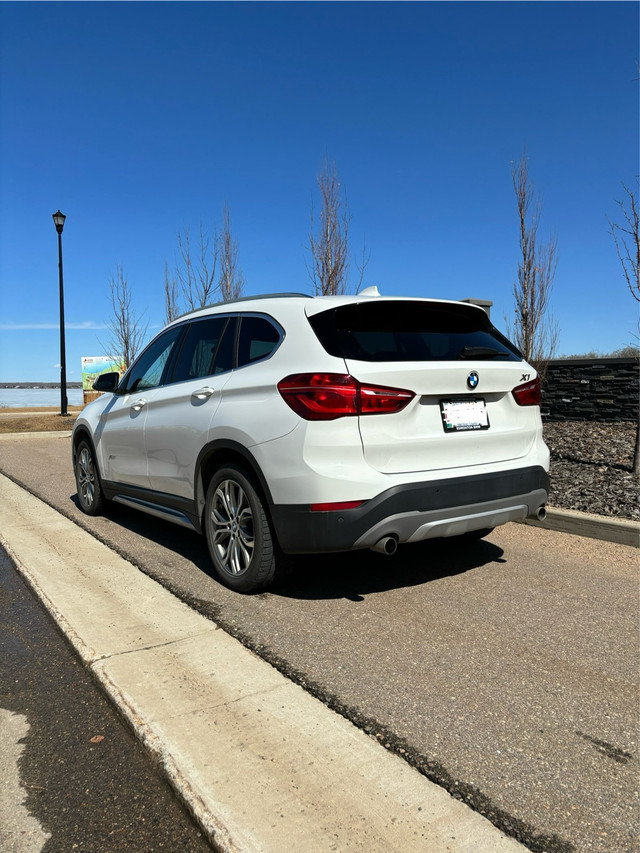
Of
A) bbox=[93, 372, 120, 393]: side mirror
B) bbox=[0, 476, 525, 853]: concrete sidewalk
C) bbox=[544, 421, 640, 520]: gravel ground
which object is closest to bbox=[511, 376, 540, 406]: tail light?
bbox=[544, 421, 640, 520]: gravel ground

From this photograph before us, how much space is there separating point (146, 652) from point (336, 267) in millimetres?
10203

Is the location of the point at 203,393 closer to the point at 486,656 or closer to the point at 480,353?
the point at 480,353

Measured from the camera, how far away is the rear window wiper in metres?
3.78

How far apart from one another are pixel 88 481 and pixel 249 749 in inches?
184

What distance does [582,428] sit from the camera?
988cm

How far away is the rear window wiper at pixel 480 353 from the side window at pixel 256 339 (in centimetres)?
112

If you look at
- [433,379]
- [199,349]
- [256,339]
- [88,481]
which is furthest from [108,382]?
[433,379]

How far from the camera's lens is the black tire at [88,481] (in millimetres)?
6172

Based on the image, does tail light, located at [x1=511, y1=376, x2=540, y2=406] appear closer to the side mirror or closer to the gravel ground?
the gravel ground

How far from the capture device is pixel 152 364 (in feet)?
17.6

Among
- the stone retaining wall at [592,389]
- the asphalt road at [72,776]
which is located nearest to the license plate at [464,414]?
the asphalt road at [72,776]

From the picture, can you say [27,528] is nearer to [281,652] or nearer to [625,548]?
[281,652]

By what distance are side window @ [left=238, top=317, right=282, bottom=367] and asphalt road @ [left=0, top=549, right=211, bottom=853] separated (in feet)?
6.55

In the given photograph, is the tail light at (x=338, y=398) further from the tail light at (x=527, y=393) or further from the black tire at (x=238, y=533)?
the tail light at (x=527, y=393)
